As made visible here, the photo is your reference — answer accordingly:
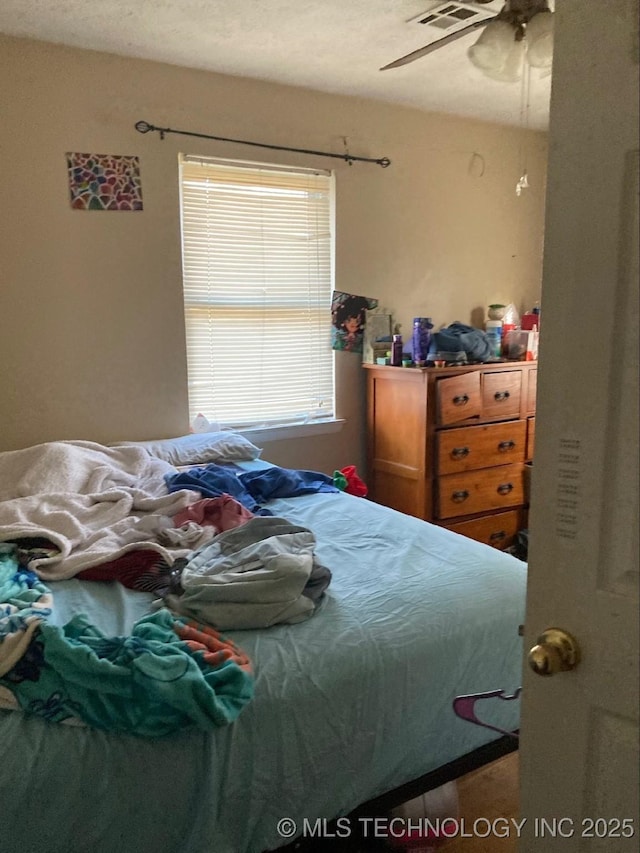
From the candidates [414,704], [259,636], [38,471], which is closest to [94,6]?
[38,471]

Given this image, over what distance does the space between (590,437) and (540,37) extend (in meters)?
1.57

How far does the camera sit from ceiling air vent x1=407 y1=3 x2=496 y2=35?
235 cm

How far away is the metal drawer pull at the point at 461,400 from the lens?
3271 mm

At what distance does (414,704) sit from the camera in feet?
4.79

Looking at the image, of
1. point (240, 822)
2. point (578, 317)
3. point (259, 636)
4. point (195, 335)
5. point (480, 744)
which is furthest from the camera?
point (195, 335)

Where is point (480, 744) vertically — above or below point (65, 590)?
below

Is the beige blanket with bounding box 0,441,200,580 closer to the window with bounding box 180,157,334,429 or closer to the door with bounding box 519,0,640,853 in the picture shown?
the window with bounding box 180,157,334,429

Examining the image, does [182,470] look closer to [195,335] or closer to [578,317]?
[195,335]

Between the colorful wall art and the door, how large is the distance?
2.43 m

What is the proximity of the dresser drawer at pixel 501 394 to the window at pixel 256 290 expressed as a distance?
2.79 feet

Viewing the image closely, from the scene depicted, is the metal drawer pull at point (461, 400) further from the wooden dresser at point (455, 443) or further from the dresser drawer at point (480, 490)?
the dresser drawer at point (480, 490)

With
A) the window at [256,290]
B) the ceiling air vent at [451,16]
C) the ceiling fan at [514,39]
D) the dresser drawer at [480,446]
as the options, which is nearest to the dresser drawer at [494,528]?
the dresser drawer at [480,446]

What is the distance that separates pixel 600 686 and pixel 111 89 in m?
2.92

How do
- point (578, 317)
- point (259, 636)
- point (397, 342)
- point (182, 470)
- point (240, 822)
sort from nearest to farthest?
point (578, 317) → point (240, 822) → point (259, 636) → point (182, 470) → point (397, 342)
